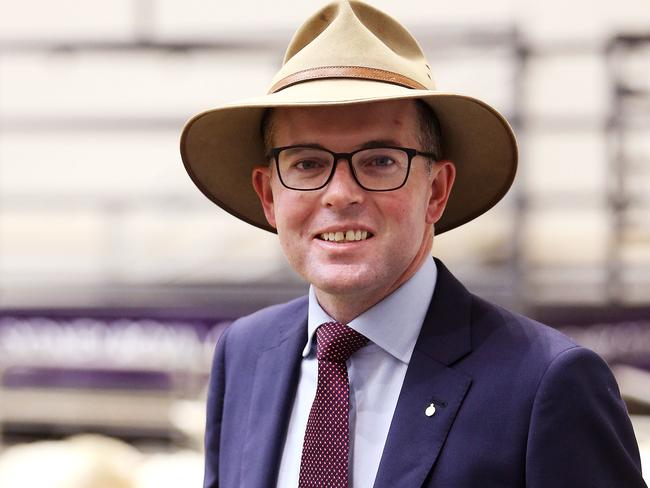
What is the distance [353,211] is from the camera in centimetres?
154

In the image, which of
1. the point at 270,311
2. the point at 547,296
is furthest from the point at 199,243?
the point at 270,311

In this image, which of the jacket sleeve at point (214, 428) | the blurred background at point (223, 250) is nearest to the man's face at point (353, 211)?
the jacket sleeve at point (214, 428)

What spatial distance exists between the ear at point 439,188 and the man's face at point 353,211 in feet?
0.16

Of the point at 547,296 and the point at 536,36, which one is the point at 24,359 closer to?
the point at 547,296

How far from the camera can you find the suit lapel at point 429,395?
149 centimetres

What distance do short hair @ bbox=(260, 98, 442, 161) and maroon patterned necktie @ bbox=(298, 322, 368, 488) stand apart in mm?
322

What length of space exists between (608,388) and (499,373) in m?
0.16

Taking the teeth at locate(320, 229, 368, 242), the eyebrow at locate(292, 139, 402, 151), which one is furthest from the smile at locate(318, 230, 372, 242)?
the eyebrow at locate(292, 139, 402, 151)

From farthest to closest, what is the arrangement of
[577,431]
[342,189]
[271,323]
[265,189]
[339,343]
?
[271,323]
[265,189]
[339,343]
[342,189]
[577,431]

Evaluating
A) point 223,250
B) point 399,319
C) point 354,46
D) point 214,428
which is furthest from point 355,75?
point 223,250

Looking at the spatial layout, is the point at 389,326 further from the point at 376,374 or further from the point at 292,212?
the point at 292,212

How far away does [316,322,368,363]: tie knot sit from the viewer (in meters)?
1.63

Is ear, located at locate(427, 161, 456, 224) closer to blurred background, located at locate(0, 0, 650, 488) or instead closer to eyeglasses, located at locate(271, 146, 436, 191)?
eyeglasses, located at locate(271, 146, 436, 191)

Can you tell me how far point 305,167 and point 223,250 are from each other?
4.46m
